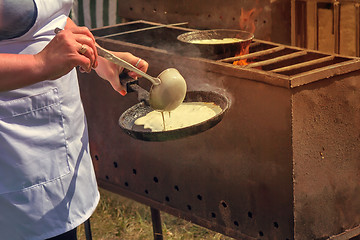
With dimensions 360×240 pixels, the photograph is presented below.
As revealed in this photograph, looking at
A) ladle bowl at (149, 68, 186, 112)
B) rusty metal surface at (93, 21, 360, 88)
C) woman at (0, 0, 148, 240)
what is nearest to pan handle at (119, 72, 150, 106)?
ladle bowl at (149, 68, 186, 112)

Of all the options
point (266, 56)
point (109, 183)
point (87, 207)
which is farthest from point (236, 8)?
point (87, 207)

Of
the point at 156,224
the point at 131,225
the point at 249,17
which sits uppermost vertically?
the point at 249,17

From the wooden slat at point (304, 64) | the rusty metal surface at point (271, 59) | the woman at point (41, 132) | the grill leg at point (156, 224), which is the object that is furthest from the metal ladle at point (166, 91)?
the grill leg at point (156, 224)

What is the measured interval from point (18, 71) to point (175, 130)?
1.72ft

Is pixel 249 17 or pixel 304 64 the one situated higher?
pixel 249 17

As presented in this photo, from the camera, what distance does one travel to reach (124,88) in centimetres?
212

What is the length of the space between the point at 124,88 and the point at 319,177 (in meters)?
0.94

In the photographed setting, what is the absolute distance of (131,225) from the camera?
388 cm

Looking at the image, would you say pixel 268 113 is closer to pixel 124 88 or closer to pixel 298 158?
pixel 298 158

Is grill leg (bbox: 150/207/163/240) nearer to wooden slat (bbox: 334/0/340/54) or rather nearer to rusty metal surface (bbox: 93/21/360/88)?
rusty metal surface (bbox: 93/21/360/88)

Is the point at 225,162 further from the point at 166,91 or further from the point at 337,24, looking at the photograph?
the point at 337,24

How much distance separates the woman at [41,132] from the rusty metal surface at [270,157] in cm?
81

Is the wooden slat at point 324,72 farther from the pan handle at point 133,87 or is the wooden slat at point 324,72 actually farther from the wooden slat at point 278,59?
the pan handle at point 133,87

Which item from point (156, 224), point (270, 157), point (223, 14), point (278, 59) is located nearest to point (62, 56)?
point (270, 157)
